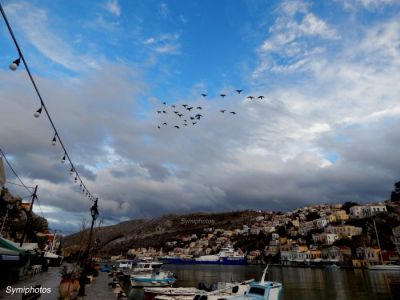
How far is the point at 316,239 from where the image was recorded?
5448 inches

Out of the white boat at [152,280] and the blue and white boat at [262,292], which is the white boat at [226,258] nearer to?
the white boat at [152,280]

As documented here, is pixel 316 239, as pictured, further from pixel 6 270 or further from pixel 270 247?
pixel 6 270

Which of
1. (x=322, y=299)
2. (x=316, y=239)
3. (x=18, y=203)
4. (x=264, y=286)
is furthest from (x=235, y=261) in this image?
(x=264, y=286)

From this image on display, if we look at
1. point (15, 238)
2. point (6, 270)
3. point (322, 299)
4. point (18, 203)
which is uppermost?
point (18, 203)

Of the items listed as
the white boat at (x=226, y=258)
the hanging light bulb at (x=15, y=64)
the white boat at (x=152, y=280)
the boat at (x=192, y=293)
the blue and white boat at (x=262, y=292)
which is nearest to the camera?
the hanging light bulb at (x=15, y=64)

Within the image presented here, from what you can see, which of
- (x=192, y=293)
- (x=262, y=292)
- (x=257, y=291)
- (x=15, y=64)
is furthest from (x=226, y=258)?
(x=15, y=64)

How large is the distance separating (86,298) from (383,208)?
157402mm

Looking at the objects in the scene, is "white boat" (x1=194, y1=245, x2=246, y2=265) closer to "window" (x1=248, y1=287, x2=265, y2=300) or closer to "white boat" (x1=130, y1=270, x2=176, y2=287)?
"white boat" (x1=130, y1=270, x2=176, y2=287)

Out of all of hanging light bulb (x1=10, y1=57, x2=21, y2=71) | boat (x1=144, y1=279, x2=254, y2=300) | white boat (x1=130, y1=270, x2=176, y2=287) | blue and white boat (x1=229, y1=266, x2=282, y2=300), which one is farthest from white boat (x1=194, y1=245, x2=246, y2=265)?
hanging light bulb (x1=10, y1=57, x2=21, y2=71)

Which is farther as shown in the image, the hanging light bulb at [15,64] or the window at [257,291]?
the window at [257,291]

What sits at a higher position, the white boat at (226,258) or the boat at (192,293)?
the white boat at (226,258)

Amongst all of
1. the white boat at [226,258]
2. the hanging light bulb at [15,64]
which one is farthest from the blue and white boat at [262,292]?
the white boat at [226,258]

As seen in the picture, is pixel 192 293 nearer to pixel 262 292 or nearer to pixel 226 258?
pixel 262 292

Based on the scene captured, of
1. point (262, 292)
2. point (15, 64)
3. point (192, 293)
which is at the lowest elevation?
point (192, 293)
